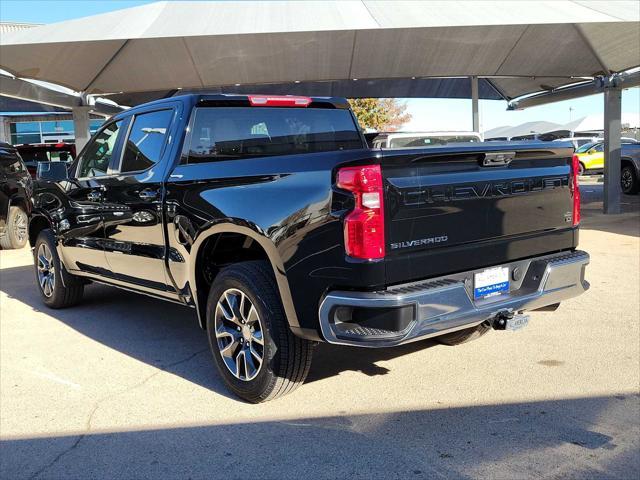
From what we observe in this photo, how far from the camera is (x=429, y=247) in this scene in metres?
3.43

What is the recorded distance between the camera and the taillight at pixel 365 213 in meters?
3.20

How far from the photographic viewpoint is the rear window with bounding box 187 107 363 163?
4562mm

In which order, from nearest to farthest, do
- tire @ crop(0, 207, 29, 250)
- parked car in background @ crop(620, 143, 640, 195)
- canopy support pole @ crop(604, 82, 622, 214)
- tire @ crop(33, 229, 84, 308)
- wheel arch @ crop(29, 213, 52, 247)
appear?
tire @ crop(33, 229, 84, 308)
wheel arch @ crop(29, 213, 52, 247)
tire @ crop(0, 207, 29, 250)
canopy support pole @ crop(604, 82, 622, 214)
parked car in background @ crop(620, 143, 640, 195)

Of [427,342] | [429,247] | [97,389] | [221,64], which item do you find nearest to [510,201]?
[429,247]

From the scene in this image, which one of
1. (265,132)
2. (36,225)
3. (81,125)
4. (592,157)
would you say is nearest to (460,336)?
(265,132)

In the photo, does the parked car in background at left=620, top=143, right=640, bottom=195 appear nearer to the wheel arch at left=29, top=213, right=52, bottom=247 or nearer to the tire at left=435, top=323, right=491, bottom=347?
the tire at left=435, top=323, right=491, bottom=347

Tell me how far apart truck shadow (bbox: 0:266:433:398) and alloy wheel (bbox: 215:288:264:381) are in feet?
1.15

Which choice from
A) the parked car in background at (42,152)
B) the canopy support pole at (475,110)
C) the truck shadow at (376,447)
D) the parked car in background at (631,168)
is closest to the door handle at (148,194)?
the truck shadow at (376,447)

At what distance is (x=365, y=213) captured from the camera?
3.21 metres

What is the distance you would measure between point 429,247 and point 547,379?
A: 1.53 m

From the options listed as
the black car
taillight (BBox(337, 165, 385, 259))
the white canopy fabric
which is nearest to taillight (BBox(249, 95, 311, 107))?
taillight (BBox(337, 165, 385, 259))

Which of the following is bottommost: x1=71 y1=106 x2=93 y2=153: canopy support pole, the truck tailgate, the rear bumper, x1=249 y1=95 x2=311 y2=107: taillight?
the rear bumper

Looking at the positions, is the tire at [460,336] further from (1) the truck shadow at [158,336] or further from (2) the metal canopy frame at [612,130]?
(2) the metal canopy frame at [612,130]

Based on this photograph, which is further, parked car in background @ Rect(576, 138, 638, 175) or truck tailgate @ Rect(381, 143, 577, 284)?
parked car in background @ Rect(576, 138, 638, 175)
